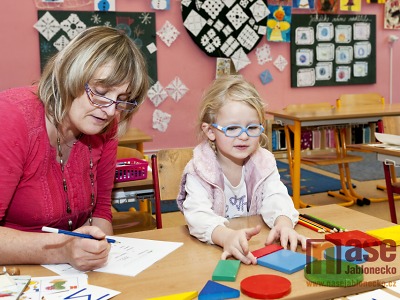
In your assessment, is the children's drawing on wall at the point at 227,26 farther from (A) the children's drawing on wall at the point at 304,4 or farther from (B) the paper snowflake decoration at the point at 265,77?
(A) the children's drawing on wall at the point at 304,4

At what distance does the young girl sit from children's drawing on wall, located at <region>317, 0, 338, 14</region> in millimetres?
4628

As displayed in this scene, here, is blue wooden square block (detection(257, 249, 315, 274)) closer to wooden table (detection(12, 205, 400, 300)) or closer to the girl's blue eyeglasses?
wooden table (detection(12, 205, 400, 300))

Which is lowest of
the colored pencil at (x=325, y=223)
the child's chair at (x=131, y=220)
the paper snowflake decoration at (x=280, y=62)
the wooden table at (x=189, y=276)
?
the child's chair at (x=131, y=220)

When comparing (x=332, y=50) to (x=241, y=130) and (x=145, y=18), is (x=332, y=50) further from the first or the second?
(x=241, y=130)

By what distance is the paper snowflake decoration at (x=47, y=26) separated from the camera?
479 cm

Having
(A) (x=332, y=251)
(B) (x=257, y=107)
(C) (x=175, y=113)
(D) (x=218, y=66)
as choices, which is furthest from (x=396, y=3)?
(A) (x=332, y=251)

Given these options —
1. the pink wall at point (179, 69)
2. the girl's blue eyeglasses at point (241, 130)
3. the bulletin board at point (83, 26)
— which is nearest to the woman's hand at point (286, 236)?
the girl's blue eyeglasses at point (241, 130)

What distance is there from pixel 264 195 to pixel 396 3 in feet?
18.5

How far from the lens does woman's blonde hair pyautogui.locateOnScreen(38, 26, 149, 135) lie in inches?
48.9

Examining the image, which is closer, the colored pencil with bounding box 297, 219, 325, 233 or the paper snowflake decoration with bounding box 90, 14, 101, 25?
the colored pencil with bounding box 297, 219, 325, 233

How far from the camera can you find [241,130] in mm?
1560

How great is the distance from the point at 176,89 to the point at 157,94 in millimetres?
223

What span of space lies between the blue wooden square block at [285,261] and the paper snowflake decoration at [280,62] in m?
4.86

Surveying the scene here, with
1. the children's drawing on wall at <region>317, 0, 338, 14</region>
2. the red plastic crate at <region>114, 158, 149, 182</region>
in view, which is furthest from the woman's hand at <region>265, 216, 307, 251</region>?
the children's drawing on wall at <region>317, 0, 338, 14</region>
